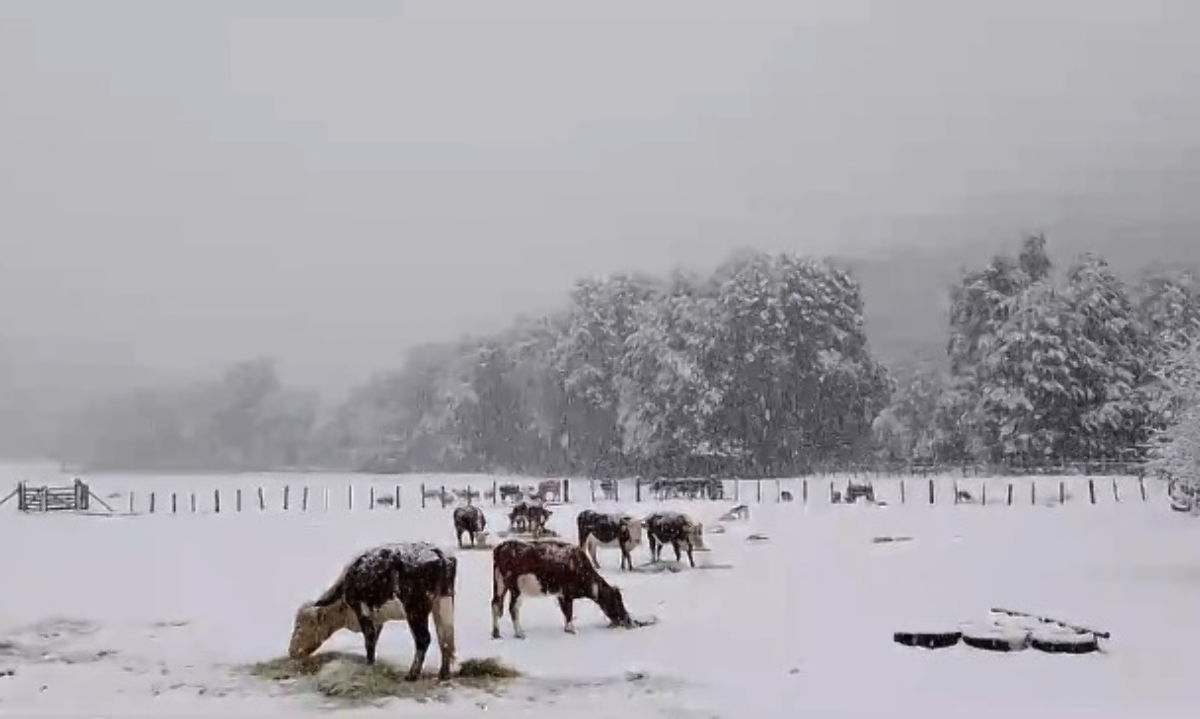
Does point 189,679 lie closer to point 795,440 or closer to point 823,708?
point 823,708

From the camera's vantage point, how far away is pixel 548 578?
1889 centimetres

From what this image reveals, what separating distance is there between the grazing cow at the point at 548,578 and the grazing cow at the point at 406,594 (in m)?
3.28

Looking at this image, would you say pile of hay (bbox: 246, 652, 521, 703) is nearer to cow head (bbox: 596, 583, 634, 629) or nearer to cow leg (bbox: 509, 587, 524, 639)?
cow leg (bbox: 509, 587, 524, 639)

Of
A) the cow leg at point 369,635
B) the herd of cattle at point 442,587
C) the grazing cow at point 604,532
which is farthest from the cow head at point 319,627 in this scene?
the grazing cow at point 604,532

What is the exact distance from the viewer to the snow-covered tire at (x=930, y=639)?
17.1 m

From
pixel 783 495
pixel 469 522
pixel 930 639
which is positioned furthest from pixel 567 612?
pixel 783 495

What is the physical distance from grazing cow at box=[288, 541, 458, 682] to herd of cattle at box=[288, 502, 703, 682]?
0.01 m

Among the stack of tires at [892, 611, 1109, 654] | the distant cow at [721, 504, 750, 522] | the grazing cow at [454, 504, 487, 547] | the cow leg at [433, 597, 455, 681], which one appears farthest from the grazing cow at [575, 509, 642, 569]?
the distant cow at [721, 504, 750, 522]

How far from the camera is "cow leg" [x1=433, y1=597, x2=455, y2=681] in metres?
15.1

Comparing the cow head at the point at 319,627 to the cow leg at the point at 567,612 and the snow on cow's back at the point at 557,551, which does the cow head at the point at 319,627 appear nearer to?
the snow on cow's back at the point at 557,551

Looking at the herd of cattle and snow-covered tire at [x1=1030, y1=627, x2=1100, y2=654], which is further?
snow-covered tire at [x1=1030, y1=627, x2=1100, y2=654]

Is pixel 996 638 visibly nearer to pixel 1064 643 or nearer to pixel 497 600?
pixel 1064 643

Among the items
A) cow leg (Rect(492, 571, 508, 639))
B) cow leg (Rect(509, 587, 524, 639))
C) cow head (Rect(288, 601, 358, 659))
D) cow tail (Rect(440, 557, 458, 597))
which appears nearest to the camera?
cow tail (Rect(440, 557, 458, 597))

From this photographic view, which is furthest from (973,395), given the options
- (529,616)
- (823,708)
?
(823,708)
